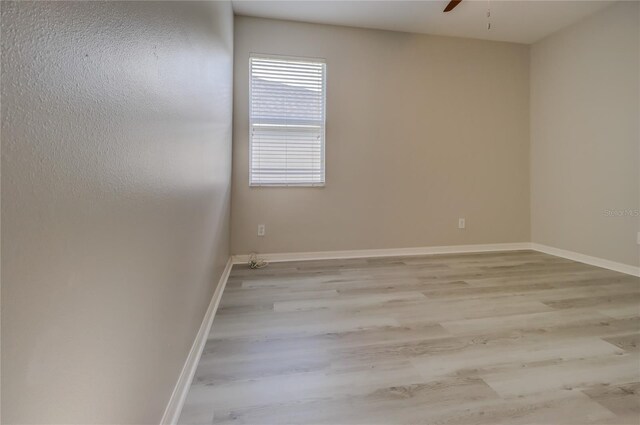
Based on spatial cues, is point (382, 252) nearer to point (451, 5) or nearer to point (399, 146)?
point (399, 146)

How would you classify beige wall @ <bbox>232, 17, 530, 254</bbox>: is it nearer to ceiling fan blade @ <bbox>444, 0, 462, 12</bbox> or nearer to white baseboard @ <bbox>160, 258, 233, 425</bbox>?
ceiling fan blade @ <bbox>444, 0, 462, 12</bbox>

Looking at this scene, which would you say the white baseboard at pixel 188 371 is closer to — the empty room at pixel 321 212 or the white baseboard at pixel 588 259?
the empty room at pixel 321 212

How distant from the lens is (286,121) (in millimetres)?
2973

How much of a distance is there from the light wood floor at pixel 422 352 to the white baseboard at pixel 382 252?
562mm

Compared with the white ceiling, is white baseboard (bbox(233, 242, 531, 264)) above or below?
below

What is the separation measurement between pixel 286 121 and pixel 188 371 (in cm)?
247

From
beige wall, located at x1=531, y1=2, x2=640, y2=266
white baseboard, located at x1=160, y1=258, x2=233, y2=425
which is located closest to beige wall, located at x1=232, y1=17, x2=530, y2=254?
beige wall, located at x1=531, y1=2, x2=640, y2=266

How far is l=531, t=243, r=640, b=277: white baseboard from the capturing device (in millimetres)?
2588

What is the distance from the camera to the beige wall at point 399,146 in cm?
296

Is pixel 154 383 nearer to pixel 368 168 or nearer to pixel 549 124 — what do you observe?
pixel 368 168

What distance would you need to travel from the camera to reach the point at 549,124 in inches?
129

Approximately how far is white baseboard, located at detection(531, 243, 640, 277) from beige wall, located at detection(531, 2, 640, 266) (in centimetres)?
5

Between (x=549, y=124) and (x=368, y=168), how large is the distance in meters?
2.28

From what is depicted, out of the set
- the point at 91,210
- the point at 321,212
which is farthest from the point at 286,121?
the point at 91,210
